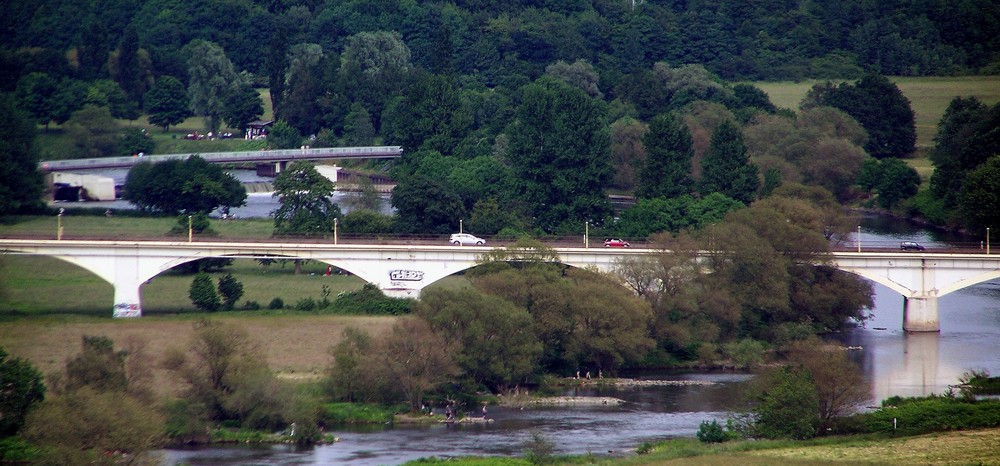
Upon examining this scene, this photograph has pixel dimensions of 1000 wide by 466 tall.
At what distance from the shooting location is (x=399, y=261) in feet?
188

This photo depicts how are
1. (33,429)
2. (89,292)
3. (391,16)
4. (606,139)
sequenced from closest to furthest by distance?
(33,429)
(89,292)
(606,139)
(391,16)

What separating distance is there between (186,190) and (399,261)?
18.3 meters

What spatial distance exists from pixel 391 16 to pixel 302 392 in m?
66.8

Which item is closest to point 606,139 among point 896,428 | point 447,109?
point 447,109

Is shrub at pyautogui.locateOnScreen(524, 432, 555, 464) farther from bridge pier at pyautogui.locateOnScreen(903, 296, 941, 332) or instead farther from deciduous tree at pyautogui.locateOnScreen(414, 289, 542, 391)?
bridge pier at pyautogui.locateOnScreen(903, 296, 941, 332)

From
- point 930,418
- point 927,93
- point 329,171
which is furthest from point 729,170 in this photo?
point 927,93

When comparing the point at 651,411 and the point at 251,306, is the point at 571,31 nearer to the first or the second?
the point at 251,306

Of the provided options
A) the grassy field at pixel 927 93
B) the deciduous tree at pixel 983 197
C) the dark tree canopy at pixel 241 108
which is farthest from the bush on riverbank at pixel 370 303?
the grassy field at pixel 927 93

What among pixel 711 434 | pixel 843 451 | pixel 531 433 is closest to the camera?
pixel 843 451

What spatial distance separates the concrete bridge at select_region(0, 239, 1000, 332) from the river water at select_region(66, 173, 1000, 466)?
1799mm

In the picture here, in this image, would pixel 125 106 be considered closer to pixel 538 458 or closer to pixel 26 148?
pixel 26 148

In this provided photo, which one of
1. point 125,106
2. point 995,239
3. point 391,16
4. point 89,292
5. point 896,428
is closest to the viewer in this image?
point 896,428

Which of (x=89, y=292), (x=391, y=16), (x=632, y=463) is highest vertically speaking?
(x=391, y=16)

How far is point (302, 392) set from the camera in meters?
47.4
